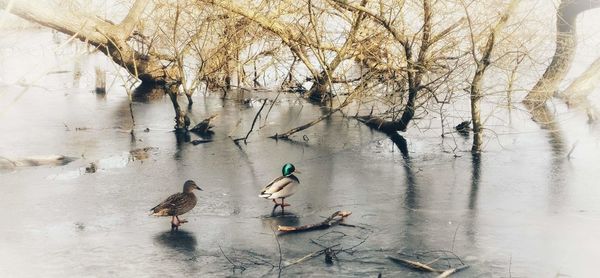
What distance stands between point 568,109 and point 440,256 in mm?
12270

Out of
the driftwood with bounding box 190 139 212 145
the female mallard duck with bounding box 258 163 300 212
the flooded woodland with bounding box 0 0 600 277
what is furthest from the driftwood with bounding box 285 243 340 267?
the driftwood with bounding box 190 139 212 145

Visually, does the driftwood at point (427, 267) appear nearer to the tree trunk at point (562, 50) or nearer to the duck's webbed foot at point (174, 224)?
the duck's webbed foot at point (174, 224)

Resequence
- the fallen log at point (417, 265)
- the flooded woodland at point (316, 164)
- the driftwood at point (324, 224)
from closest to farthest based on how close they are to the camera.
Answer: the fallen log at point (417, 265)
the flooded woodland at point (316, 164)
the driftwood at point (324, 224)

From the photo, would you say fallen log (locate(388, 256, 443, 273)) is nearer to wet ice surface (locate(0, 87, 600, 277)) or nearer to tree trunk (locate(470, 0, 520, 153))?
wet ice surface (locate(0, 87, 600, 277))

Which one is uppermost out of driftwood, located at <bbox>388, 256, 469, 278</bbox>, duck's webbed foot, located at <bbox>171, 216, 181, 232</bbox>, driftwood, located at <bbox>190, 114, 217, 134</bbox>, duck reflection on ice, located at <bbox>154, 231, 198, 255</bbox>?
driftwood, located at <bbox>190, 114, 217, 134</bbox>

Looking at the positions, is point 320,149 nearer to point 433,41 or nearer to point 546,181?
point 433,41

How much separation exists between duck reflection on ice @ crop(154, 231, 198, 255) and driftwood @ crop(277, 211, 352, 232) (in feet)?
3.53

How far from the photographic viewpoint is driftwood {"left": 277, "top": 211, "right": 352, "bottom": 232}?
8180 millimetres

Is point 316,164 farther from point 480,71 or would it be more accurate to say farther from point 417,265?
point 417,265

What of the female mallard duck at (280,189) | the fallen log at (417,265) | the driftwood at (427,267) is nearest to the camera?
the driftwood at (427,267)

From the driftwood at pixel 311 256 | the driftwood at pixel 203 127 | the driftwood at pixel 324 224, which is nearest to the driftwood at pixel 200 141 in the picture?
the driftwood at pixel 203 127

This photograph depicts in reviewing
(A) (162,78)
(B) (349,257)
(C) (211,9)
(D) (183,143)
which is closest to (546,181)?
(B) (349,257)

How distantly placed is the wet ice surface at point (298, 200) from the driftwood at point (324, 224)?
0.15m

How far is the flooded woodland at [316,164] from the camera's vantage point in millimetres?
7359
